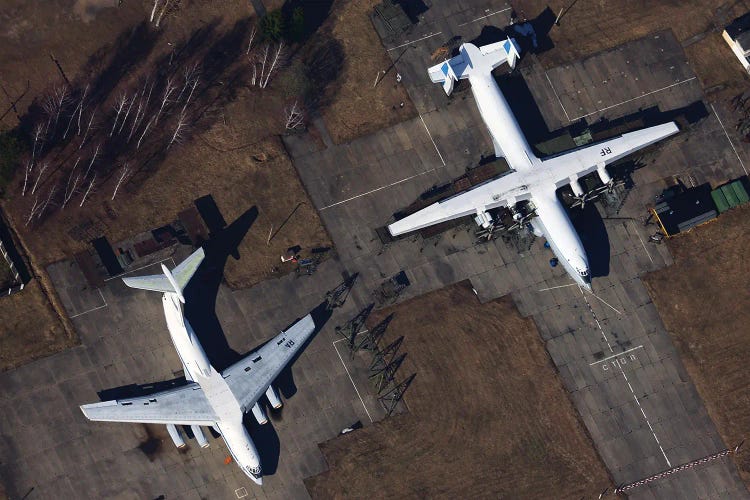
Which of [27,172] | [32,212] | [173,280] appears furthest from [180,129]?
[32,212]

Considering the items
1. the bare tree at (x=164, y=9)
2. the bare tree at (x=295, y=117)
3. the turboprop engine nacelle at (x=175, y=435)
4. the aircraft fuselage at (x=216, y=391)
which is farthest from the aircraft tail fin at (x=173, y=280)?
the bare tree at (x=164, y=9)

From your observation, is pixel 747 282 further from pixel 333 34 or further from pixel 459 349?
pixel 333 34

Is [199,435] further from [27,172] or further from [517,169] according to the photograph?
[517,169]

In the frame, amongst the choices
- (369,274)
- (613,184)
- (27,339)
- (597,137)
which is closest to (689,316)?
(613,184)

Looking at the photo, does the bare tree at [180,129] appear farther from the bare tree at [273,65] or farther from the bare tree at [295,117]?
the bare tree at [295,117]

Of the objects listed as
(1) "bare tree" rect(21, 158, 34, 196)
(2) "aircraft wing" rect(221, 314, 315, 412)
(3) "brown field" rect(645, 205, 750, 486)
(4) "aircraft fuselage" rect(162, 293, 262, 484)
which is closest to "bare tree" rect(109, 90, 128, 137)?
(1) "bare tree" rect(21, 158, 34, 196)
